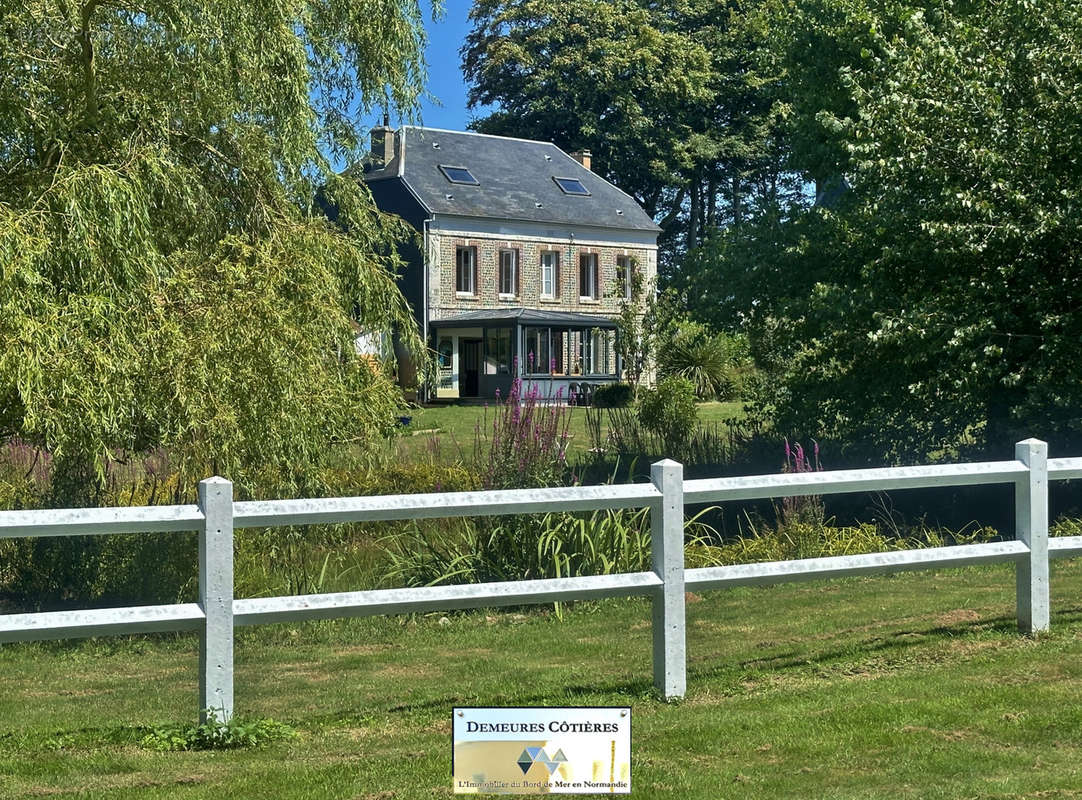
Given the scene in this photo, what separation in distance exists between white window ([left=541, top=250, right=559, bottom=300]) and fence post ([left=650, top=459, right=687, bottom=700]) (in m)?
40.8

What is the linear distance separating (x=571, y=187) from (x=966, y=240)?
35831 millimetres

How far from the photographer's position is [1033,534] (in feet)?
25.2

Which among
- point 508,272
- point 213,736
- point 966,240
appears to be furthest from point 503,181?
point 213,736

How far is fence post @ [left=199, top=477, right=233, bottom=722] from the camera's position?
5887mm

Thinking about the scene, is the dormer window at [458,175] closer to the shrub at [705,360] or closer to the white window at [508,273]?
the white window at [508,273]

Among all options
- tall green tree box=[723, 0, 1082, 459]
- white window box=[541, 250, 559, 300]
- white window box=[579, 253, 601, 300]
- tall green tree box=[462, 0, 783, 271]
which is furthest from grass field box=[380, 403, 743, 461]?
tall green tree box=[462, 0, 783, 271]

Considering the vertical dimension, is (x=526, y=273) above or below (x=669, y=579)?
above

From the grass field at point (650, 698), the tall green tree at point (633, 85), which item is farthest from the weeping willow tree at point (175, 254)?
the tall green tree at point (633, 85)

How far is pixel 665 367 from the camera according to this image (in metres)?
40.7

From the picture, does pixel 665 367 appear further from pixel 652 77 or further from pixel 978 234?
pixel 978 234

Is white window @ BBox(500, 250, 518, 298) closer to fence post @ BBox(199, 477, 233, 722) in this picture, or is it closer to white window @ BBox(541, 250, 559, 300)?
white window @ BBox(541, 250, 559, 300)

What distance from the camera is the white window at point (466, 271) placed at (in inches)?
1767

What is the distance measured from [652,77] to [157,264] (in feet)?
150

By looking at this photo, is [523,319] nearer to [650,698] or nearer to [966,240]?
[966,240]
